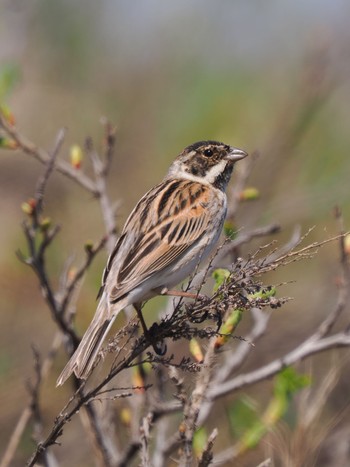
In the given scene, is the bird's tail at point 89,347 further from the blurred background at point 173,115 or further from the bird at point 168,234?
the blurred background at point 173,115

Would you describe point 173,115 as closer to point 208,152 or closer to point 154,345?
point 208,152

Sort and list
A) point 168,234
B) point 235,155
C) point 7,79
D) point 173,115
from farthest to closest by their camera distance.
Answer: point 173,115
point 7,79
point 235,155
point 168,234

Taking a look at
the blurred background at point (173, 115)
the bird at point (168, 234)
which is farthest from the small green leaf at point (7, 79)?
the bird at point (168, 234)

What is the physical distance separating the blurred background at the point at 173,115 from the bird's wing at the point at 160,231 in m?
1.18

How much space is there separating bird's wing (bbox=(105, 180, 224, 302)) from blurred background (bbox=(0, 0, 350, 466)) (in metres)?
1.18

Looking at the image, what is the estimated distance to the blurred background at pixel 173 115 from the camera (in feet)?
22.7

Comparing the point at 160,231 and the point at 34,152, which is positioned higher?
the point at 34,152

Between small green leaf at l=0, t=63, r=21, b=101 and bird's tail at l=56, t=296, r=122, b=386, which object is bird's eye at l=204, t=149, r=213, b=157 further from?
bird's tail at l=56, t=296, r=122, b=386

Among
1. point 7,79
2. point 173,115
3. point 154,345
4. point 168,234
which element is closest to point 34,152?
point 7,79

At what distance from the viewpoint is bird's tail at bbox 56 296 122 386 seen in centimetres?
338

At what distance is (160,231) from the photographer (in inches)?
176

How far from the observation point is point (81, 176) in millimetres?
4836

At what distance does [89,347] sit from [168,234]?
0.97 m

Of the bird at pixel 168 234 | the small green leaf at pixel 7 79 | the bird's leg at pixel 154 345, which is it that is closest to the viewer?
the bird's leg at pixel 154 345
